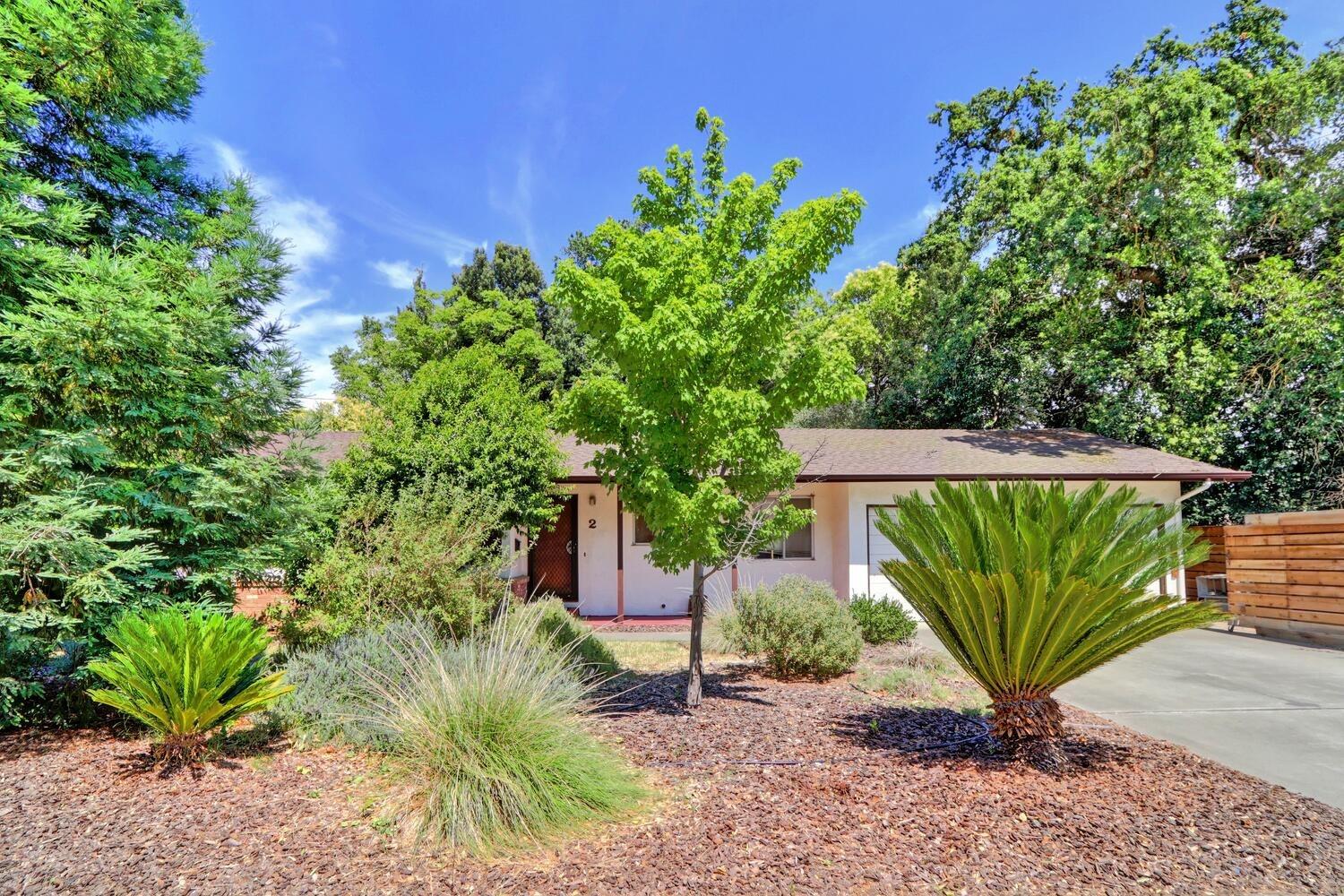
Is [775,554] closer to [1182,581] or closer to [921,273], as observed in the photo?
[1182,581]

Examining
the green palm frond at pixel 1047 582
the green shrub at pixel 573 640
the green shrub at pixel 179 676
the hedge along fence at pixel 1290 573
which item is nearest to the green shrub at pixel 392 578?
the green shrub at pixel 573 640

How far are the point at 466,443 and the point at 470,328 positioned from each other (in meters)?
14.8

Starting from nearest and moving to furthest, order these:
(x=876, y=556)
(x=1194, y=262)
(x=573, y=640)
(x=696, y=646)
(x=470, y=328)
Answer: (x=696, y=646), (x=573, y=640), (x=876, y=556), (x=1194, y=262), (x=470, y=328)

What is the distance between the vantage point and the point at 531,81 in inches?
413

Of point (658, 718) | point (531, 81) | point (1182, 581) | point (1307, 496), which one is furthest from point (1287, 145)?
point (658, 718)

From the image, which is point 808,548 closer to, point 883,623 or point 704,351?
point 883,623

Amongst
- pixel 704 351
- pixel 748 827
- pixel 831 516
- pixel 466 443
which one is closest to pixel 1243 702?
pixel 748 827

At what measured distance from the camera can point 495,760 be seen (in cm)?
359

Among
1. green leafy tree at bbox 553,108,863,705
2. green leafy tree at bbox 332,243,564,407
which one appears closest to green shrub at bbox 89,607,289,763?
green leafy tree at bbox 553,108,863,705

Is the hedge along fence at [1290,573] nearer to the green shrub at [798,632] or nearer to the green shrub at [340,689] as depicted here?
the green shrub at [798,632]

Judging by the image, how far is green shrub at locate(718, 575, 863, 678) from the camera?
23.3 ft

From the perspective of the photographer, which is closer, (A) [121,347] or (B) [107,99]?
(A) [121,347]

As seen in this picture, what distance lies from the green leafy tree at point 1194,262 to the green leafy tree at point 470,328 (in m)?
13.7

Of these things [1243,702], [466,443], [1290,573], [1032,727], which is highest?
[466,443]
